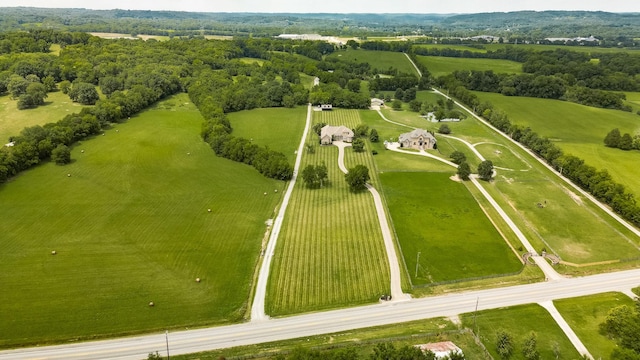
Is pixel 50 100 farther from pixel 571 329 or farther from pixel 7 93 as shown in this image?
pixel 571 329

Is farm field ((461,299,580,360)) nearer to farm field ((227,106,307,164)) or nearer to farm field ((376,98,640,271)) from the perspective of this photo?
farm field ((376,98,640,271))

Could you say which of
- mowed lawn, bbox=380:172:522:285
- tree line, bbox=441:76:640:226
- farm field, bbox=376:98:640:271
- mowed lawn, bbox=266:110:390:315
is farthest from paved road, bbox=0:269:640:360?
tree line, bbox=441:76:640:226

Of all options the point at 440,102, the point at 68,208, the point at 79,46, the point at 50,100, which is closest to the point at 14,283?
the point at 68,208

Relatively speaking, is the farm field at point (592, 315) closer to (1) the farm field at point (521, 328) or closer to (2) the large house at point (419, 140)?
(1) the farm field at point (521, 328)

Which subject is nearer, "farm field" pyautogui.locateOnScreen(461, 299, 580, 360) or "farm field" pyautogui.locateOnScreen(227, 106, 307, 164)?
"farm field" pyautogui.locateOnScreen(461, 299, 580, 360)

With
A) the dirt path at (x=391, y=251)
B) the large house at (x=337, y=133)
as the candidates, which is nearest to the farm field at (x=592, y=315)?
the dirt path at (x=391, y=251)

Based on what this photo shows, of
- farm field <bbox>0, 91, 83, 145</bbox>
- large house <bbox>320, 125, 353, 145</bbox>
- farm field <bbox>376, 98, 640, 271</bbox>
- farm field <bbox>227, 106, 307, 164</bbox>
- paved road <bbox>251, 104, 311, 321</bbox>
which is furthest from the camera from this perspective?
large house <bbox>320, 125, 353, 145</bbox>

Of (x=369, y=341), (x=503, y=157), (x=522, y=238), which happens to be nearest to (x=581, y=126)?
(x=503, y=157)
